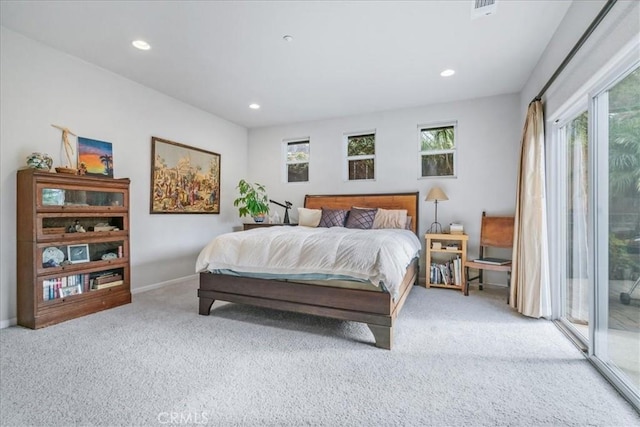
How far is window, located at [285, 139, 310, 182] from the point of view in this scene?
5.44 m

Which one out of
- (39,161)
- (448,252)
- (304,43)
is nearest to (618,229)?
(448,252)

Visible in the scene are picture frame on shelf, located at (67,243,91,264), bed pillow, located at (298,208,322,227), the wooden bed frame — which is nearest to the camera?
the wooden bed frame

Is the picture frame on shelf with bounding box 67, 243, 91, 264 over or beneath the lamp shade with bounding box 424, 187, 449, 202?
beneath

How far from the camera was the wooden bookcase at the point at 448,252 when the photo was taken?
12.7ft

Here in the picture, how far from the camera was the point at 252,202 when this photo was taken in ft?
16.7

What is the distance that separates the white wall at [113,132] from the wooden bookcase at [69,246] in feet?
0.76

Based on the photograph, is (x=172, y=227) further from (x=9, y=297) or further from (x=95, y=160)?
(x=9, y=297)

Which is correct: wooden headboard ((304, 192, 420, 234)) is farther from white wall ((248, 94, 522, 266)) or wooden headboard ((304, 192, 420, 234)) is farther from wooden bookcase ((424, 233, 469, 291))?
wooden bookcase ((424, 233, 469, 291))

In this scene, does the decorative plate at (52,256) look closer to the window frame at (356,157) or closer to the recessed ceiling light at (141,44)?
the recessed ceiling light at (141,44)

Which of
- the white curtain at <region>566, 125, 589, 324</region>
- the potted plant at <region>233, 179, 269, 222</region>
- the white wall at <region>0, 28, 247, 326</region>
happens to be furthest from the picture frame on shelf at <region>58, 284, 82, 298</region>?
the white curtain at <region>566, 125, 589, 324</region>

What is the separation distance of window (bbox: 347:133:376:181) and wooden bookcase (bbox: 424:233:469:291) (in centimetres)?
→ 148

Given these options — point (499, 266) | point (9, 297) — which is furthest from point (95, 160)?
point (499, 266)

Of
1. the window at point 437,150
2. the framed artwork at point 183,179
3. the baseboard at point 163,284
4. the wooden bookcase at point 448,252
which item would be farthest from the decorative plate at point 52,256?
the window at point 437,150

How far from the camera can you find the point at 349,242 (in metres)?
2.46
